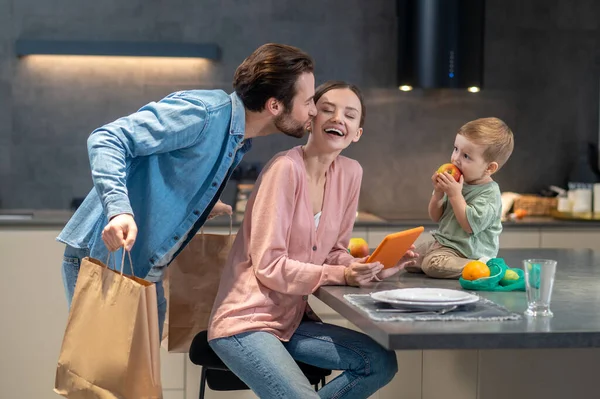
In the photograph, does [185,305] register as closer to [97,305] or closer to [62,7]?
[97,305]

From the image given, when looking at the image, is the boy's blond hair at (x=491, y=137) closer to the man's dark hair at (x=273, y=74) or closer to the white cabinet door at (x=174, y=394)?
the man's dark hair at (x=273, y=74)

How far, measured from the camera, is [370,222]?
389 cm

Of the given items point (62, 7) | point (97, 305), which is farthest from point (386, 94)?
point (97, 305)

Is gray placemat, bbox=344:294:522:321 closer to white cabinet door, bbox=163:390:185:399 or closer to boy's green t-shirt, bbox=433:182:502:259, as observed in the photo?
boy's green t-shirt, bbox=433:182:502:259

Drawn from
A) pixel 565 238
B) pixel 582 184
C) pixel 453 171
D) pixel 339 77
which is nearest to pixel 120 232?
pixel 453 171

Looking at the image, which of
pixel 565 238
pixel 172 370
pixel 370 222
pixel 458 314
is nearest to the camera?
pixel 458 314

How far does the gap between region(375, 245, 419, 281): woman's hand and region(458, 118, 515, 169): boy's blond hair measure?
33 cm

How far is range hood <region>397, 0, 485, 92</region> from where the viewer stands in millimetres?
4191

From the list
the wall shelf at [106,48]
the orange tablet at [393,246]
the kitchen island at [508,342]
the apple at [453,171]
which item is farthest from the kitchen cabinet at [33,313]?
the orange tablet at [393,246]

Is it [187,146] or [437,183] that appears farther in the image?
[437,183]

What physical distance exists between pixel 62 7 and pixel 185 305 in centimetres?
232

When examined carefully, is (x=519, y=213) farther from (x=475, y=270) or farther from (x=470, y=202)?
(x=475, y=270)

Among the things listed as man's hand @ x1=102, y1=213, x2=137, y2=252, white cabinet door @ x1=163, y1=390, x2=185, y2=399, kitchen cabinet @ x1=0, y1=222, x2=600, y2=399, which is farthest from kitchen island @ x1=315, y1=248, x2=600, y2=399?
kitchen cabinet @ x1=0, y1=222, x2=600, y2=399

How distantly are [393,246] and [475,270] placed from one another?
0.69 feet
